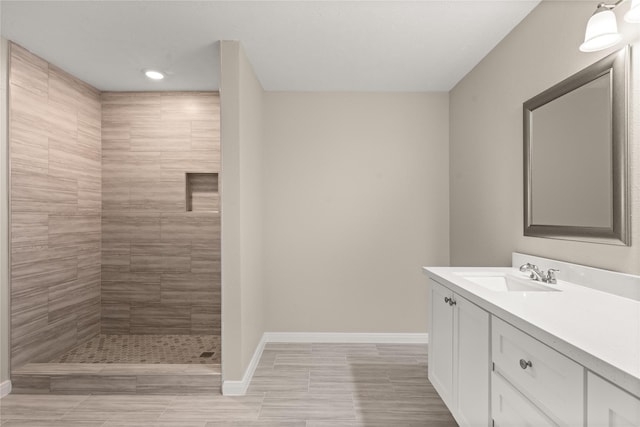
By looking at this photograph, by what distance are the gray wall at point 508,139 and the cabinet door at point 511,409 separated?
752mm

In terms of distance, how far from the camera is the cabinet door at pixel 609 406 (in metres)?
0.78

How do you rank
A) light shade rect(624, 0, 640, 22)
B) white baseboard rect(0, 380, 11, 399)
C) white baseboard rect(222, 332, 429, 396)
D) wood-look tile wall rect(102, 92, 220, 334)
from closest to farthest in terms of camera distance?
light shade rect(624, 0, 640, 22) → white baseboard rect(0, 380, 11, 399) → white baseboard rect(222, 332, 429, 396) → wood-look tile wall rect(102, 92, 220, 334)

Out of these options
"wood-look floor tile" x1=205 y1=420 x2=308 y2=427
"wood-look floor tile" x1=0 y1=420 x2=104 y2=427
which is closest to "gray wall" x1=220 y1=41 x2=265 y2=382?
"wood-look floor tile" x1=205 y1=420 x2=308 y2=427

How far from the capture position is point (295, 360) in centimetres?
306

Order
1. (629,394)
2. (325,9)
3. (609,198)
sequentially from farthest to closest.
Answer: (325,9), (609,198), (629,394)

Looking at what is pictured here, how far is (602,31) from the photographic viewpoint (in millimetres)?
1423

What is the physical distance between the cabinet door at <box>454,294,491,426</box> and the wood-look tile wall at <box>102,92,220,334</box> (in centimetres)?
256

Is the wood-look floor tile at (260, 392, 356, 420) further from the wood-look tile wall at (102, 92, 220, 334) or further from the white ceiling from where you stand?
the white ceiling

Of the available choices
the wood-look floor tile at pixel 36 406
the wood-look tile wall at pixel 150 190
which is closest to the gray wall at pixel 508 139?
the wood-look tile wall at pixel 150 190

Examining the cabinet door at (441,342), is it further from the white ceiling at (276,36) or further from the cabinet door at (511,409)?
the white ceiling at (276,36)

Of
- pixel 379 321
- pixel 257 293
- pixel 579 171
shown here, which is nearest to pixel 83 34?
pixel 257 293

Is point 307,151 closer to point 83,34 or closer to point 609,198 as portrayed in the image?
point 83,34

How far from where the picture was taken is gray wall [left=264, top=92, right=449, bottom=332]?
351 cm

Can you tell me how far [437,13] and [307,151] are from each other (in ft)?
5.59
